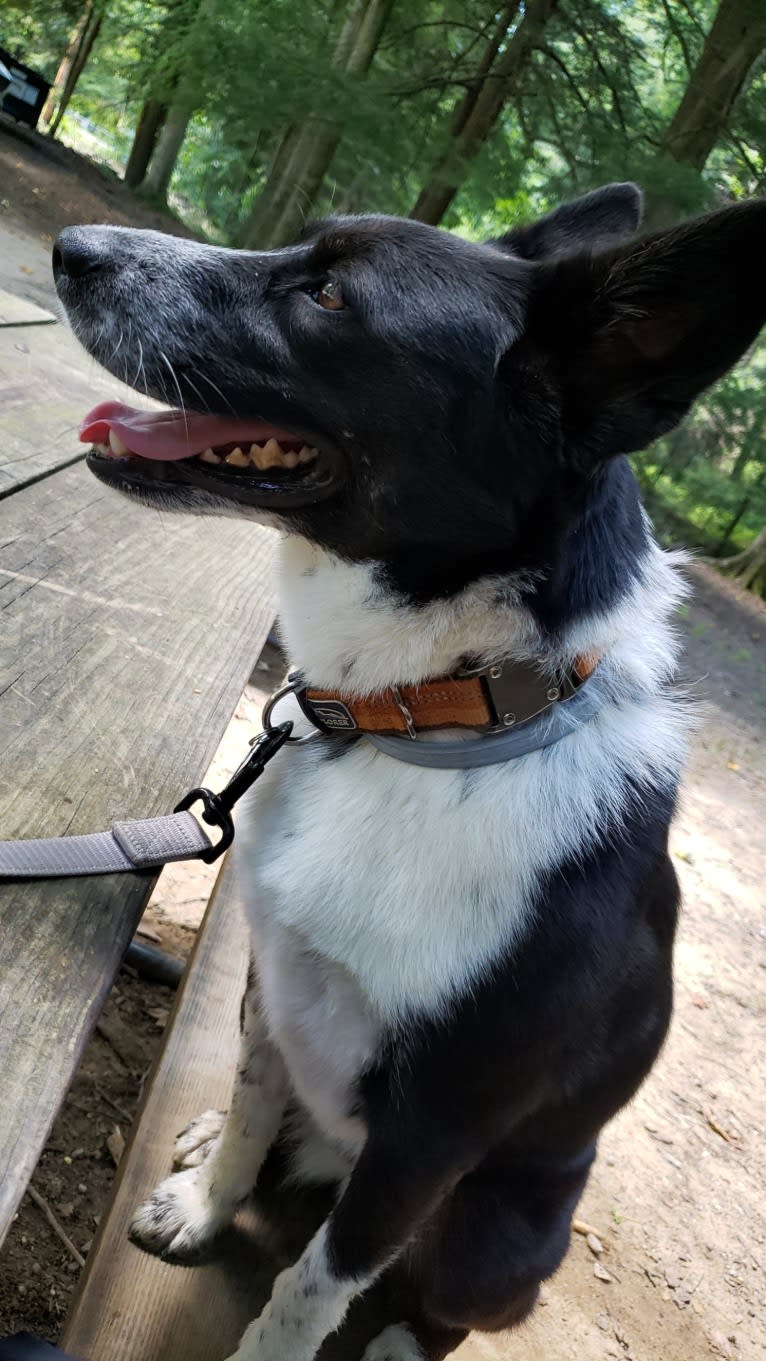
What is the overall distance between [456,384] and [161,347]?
46 cm

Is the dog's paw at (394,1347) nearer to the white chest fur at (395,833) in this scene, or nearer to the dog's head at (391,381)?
the white chest fur at (395,833)

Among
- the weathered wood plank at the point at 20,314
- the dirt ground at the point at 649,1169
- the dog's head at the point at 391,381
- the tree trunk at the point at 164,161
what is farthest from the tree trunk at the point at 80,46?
the dog's head at the point at 391,381

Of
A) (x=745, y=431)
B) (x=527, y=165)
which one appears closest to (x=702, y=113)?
(x=527, y=165)

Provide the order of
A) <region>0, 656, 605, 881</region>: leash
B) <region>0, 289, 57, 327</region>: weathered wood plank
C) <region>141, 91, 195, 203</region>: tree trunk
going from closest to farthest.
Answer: <region>0, 656, 605, 881</region>: leash → <region>0, 289, 57, 327</region>: weathered wood plank → <region>141, 91, 195, 203</region>: tree trunk

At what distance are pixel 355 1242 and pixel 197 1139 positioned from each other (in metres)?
0.56

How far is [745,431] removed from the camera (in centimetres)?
1345

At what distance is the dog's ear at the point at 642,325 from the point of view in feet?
4.02

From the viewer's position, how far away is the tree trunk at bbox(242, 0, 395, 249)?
11641 millimetres

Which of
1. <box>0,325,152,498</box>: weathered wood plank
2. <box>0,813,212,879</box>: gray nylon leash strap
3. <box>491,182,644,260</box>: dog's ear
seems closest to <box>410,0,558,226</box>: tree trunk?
<box>0,325,152,498</box>: weathered wood plank

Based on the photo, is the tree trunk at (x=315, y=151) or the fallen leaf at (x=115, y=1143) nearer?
the fallen leaf at (x=115, y=1143)

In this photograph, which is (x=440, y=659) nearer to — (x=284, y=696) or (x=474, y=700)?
(x=474, y=700)

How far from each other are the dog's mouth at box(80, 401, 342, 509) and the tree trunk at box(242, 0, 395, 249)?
10314 millimetres

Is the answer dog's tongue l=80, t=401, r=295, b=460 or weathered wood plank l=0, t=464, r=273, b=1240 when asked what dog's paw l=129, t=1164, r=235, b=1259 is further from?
dog's tongue l=80, t=401, r=295, b=460

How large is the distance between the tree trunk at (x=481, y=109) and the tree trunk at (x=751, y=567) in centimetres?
667
